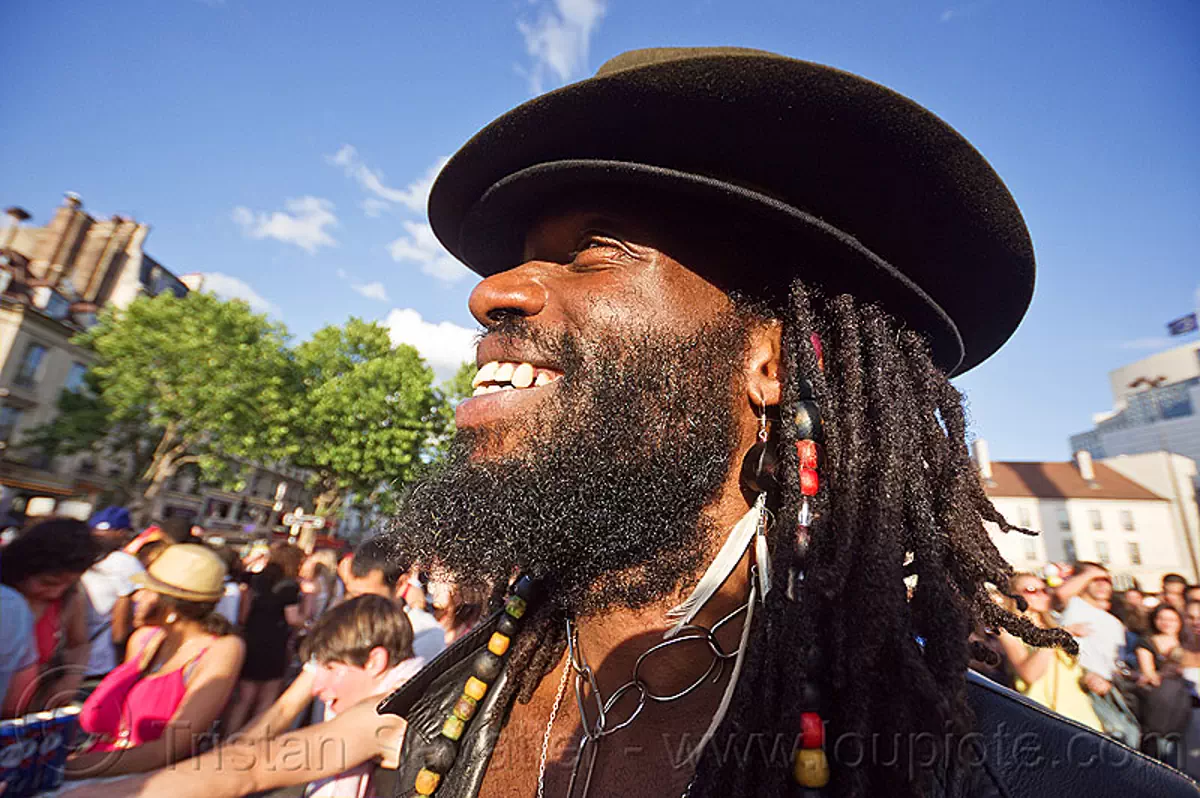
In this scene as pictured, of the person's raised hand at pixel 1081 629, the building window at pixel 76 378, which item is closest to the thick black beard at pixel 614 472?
the person's raised hand at pixel 1081 629

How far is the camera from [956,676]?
1.22m

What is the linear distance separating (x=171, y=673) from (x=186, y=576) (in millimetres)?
654

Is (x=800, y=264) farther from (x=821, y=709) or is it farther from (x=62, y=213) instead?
(x=62, y=213)

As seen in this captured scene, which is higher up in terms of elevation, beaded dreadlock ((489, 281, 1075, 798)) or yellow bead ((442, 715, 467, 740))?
beaded dreadlock ((489, 281, 1075, 798))

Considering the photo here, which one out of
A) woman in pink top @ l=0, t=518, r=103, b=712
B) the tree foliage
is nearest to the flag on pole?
the tree foliage

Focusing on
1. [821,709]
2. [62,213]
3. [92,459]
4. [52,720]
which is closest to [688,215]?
[821,709]

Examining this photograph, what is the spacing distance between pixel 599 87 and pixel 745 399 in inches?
37.0

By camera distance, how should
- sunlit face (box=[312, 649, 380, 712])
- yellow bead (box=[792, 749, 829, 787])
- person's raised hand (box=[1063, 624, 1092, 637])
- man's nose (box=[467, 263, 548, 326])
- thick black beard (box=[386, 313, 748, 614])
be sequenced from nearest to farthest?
yellow bead (box=[792, 749, 829, 787])
thick black beard (box=[386, 313, 748, 614])
man's nose (box=[467, 263, 548, 326])
sunlit face (box=[312, 649, 380, 712])
person's raised hand (box=[1063, 624, 1092, 637])

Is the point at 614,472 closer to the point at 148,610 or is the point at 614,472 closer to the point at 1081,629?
the point at 148,610

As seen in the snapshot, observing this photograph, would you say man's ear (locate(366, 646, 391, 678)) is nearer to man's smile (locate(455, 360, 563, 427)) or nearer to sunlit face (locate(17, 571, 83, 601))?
sunlit face (locate(17, 571, 83, 601))

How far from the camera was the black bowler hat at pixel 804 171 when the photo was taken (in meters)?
1.46

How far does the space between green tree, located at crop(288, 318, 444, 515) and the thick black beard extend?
1023 inches

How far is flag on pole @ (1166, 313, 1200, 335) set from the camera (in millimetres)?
49000

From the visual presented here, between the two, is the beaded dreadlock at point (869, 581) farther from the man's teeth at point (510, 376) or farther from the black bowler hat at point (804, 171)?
the man's teeth at point (510, 376)
